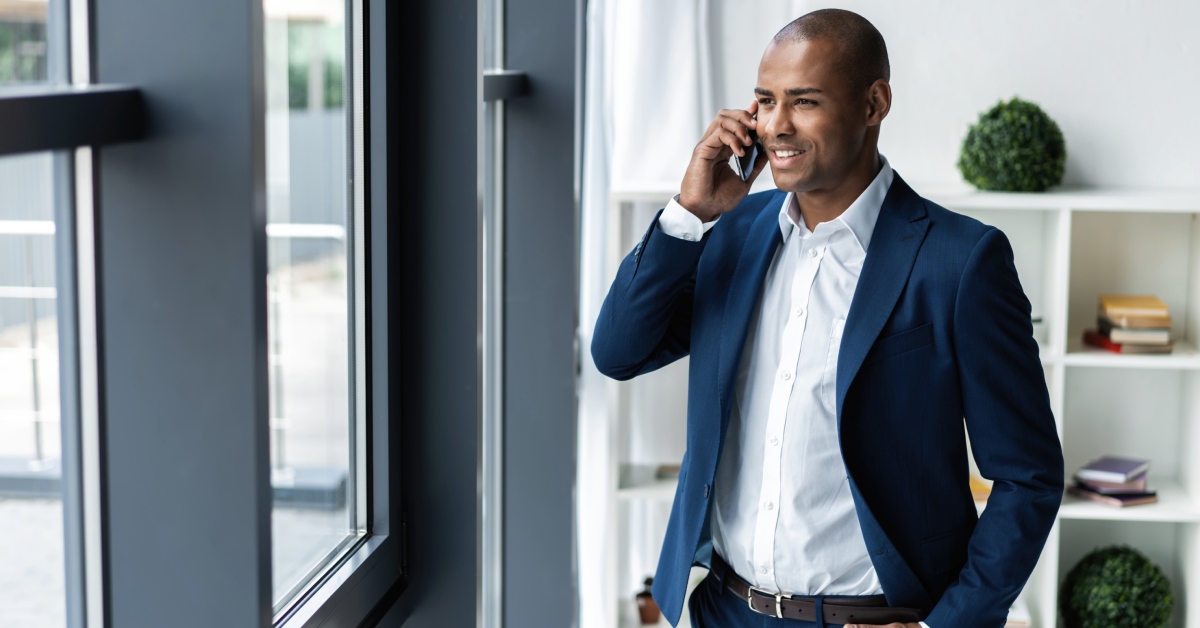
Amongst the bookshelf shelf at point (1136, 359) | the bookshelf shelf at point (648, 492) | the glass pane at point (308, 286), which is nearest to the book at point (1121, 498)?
→ the bookshelf shelf at point (1136, 359)

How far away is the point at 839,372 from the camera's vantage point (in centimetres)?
168

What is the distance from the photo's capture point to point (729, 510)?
6.05 ft

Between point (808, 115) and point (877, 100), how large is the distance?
0.12 m

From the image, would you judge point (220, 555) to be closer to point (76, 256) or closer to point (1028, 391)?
point (76, 256)

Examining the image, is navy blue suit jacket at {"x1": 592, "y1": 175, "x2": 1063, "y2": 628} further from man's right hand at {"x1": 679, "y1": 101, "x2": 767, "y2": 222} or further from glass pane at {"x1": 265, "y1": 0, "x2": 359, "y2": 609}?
glass pane at {"x1": 265, "y1": 0, "x2": 359, "y2": 609}

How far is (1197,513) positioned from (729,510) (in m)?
1.88

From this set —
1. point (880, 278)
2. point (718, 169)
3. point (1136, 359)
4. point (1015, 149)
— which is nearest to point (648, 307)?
point (718, 169)

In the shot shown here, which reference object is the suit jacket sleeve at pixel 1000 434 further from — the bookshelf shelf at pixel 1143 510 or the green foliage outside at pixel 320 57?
the bookshelf shelf at pixel 1143 510

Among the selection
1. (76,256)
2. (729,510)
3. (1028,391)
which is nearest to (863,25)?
(1028,391)

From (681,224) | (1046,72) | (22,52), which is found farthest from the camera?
(1046,72)

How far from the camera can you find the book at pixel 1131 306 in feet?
10.1

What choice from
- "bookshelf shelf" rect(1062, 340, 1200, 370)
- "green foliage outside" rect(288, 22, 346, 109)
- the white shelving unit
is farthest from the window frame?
"bookshelf shelf" rect(1062, 340, 1200, 370)

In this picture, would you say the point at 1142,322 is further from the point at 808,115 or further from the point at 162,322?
the point at 162,322

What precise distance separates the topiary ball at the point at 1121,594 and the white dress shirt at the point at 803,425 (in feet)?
5.71
